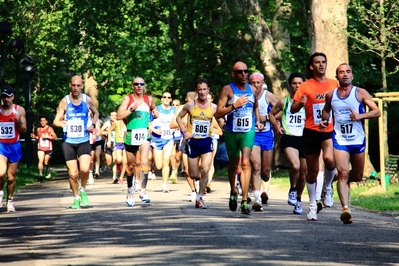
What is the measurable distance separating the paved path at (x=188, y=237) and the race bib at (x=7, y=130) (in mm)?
1198

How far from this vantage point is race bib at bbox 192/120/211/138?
17.5 metres

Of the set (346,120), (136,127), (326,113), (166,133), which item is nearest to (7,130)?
(136,127)

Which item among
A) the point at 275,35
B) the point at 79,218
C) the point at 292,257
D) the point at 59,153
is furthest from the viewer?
the point at 59,153

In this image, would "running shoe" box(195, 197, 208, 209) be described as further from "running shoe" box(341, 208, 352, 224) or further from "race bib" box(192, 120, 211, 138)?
"running shoe" box(341, 208, 352, 224)

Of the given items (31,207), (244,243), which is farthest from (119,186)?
(244,243)

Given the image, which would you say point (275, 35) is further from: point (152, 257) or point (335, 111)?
point (152, 257)

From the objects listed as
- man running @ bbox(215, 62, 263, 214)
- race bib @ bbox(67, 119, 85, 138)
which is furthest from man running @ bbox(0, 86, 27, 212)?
man running @ bbox(215, 62, 263, 214)

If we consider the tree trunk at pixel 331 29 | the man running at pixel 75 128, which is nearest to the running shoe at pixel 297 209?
the man running at pixel 75 128

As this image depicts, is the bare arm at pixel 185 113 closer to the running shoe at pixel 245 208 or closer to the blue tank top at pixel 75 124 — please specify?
the blue tank top at pixel 75 124

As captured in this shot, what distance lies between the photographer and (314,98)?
14.9m

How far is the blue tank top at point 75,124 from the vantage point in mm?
17562

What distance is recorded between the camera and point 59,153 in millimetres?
65750

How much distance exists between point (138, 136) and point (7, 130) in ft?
6.77

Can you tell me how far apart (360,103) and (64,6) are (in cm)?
3399
